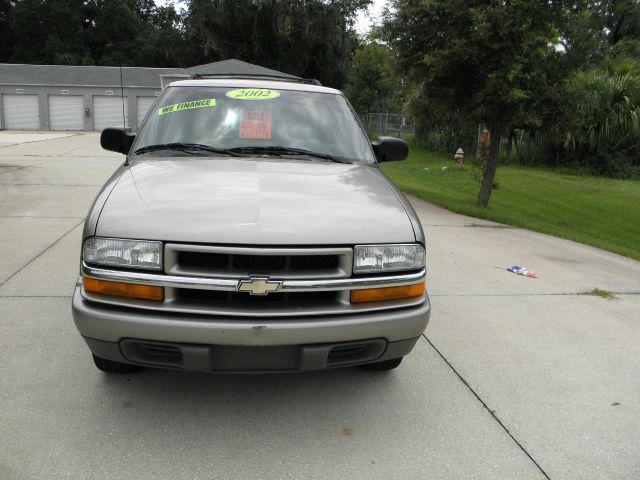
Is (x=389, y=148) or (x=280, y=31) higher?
(x=280, y=31)

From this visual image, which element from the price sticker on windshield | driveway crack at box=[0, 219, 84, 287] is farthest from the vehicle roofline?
A: driveway crack at box=[0, 219, 84, 287]

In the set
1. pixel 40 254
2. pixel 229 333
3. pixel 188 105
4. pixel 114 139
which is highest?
pixel 188 105

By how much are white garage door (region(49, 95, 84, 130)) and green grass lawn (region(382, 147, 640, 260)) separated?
28839 mm

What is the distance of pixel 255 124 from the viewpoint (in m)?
3.77

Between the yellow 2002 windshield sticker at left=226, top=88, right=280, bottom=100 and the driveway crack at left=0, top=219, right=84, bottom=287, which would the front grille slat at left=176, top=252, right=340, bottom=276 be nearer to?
the yellow 2002 windshield sticker at left=226, top=88, right=280, bottom=100

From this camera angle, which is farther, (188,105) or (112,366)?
(188,105)

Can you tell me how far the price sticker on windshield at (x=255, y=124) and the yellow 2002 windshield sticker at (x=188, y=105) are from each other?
28cm

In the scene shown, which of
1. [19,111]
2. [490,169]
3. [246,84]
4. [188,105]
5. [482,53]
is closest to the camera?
[188,105]

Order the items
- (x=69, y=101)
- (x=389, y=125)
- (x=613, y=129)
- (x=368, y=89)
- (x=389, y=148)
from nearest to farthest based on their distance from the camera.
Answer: (x=389, y=148), (x=613, y=129), (x=389, y=125), (x=368, y=89), (x=69, y=101)

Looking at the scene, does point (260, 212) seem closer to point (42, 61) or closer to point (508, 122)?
point (508, 122)

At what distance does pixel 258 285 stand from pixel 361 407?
109 cm

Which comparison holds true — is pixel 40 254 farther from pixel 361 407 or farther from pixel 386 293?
pixel 386 293

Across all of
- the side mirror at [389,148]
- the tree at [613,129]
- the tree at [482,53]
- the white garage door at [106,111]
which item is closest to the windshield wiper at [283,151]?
the side mirror at [389,148]

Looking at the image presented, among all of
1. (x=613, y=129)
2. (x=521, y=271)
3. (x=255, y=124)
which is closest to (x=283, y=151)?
(x=255, y=124)
